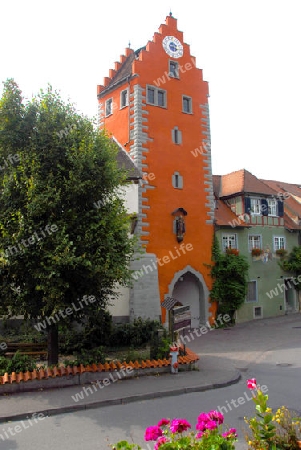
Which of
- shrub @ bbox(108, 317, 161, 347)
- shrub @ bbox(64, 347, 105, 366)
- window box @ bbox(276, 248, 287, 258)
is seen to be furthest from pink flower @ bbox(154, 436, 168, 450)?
window box @ bbox(276, 248, 287, 258)

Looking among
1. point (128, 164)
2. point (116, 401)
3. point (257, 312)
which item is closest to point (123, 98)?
point (128, 164)

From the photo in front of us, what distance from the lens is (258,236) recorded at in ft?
93.9

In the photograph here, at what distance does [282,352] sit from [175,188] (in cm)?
1104

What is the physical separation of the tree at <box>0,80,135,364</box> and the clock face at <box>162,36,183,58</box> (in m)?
15.4

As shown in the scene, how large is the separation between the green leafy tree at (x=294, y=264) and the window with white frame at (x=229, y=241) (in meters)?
4.92

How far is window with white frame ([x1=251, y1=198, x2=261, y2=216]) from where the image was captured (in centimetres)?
2864

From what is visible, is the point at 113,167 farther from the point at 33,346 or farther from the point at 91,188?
the point at 33,346

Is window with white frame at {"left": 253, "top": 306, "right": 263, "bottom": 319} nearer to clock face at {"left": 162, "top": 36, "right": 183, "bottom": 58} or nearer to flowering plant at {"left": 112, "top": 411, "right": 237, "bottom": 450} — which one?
clock face at {"left": 162, "top": 36, "right": 183, "bottom": 58}

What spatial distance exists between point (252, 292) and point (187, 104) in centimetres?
1330

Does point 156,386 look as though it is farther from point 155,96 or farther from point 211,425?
point 155,96

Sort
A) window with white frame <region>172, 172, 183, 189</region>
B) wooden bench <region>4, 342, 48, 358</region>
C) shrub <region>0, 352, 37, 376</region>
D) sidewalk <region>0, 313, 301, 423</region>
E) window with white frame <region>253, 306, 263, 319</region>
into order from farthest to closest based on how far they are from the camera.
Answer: window with white frame <region>253, 306, 263, 319</region> → window with white frame <region>172, 172, 183, 189</region> → wooden bench <region>4, 342, 48, 358</region> → shrub <region>0, 352, 37, 376</region> → sidewalk <region>0, 313, 301, 423</region>

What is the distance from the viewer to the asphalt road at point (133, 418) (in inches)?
287

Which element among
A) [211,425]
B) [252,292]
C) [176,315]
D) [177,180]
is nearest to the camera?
[211,425]

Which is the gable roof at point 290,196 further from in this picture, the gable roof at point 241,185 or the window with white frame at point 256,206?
the window with white frame at point 256,206
